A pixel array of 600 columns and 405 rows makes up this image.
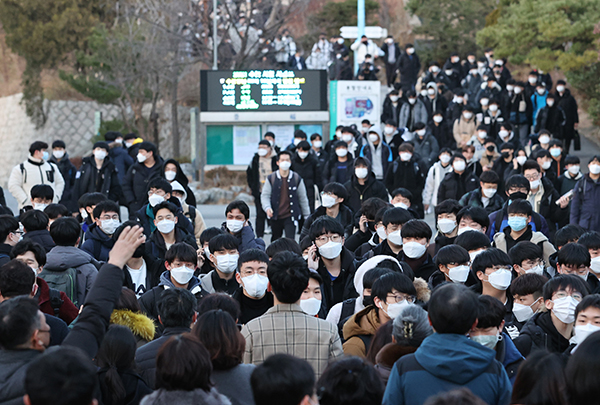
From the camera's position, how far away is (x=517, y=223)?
7.52 metres

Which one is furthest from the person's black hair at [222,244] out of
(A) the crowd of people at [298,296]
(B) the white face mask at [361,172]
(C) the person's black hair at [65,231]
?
(B) the white face mask at [361,172]

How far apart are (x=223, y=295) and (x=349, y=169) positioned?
827 cm

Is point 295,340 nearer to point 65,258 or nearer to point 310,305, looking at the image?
point 310,305

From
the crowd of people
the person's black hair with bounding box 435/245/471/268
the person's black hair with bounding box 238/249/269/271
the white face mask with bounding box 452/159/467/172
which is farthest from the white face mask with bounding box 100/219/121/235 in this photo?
the white face mask with bounding box 452/159/467/172

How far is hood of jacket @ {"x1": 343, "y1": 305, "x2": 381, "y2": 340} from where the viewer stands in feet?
14.4

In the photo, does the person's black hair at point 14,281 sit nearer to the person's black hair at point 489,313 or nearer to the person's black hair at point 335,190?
the person's black hair at point 489,313

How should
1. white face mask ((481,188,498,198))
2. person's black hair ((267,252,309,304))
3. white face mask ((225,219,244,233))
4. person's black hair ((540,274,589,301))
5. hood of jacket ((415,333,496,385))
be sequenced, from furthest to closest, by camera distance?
1. white face mask ((481,188,498,198))
2. white face mask ((225,219,244,233))
3. person's black hair ((540,274,589,301))
4. person's black hair ((267,252,309,304))
5. hood of jacket ((415,333,496,385))

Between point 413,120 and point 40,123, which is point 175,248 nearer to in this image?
point 413,120

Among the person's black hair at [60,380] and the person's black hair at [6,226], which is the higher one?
the person's black hair at [6,226]

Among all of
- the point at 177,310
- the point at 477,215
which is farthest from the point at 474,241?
the point at 177,310

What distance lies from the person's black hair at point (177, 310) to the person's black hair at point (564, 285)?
7.47 ft

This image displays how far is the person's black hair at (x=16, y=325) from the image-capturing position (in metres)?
3.21

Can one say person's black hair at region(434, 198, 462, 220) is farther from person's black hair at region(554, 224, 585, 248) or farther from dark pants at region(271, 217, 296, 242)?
dark pants at region(271, 217, 296, 242)

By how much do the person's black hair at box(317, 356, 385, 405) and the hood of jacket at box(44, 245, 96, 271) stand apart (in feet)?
11.0
